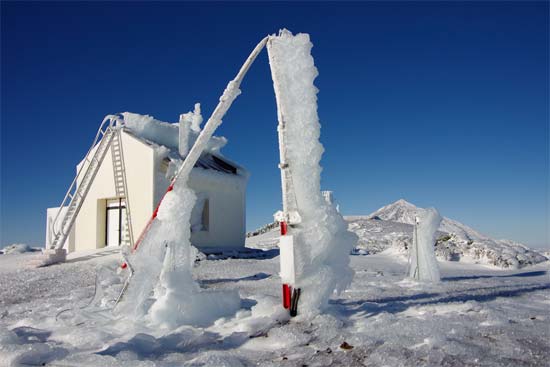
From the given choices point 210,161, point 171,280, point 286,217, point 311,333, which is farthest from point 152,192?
point 311,333

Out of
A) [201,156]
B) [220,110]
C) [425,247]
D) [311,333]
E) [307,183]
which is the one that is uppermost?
[201,156]

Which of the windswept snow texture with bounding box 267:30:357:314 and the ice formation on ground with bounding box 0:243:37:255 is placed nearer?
the windswept snow texture with bounding box 267:30:357:314

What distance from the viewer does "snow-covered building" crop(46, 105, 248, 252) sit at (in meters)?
13.1

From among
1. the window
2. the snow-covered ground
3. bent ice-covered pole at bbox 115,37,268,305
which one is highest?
bent ice-covered pole at bbox 115,37,268,305

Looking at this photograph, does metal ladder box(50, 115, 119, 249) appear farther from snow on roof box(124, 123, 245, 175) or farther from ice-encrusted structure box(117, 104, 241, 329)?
ice-encrusted structure box(117, 104, 241, 329)

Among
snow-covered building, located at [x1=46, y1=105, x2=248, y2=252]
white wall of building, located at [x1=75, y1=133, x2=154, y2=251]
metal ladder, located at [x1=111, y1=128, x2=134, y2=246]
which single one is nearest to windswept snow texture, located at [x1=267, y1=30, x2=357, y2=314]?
snow-covered building, located at [x1=46, y1=105, x2=248, y2=252]

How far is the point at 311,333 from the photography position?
4.18m

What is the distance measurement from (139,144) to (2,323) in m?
8.97

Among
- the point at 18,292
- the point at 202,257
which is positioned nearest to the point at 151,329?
the point at 18,292

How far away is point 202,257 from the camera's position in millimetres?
12562

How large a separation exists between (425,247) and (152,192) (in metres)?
8.06

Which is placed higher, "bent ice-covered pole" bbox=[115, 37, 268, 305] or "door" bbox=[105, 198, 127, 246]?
"bent ice-covered pole" bbox=[115, 37, 268, 305]

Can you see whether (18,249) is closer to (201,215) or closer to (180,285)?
(201,215)

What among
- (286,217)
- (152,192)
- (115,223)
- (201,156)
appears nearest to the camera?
(286,217)
